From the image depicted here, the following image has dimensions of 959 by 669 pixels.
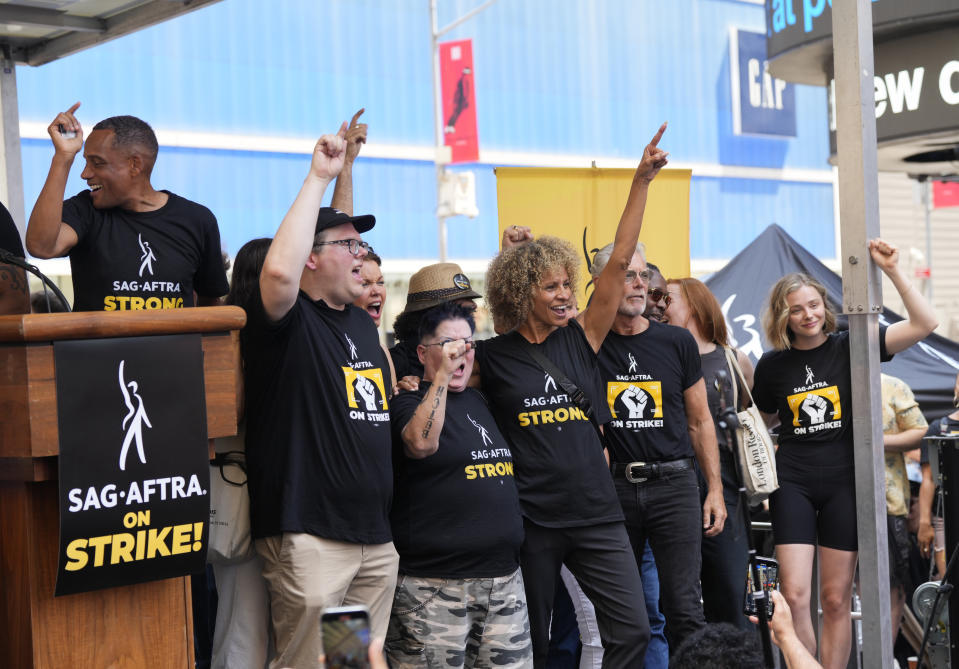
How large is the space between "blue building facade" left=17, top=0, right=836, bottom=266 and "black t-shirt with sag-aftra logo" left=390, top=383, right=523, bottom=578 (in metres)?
14.2

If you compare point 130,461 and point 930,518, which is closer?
point 130,461

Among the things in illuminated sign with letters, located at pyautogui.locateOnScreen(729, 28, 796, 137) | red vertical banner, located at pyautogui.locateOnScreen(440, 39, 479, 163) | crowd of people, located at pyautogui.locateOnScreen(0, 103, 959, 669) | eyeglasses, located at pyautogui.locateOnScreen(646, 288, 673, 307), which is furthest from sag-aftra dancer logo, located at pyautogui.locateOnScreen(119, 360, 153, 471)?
illuminated sign with letters, located at pyautogui.locateOnScreen(729, 28, 796, 137)

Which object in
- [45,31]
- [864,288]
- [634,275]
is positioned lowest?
[864,288]

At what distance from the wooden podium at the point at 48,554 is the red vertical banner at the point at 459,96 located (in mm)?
17192

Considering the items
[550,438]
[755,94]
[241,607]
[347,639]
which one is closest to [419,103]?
[755,94]

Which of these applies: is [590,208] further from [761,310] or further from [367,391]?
[367,391]

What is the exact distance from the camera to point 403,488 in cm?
401

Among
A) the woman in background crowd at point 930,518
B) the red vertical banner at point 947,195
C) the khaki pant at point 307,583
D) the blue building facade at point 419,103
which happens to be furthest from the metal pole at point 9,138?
the red vertical banner at point 947,195

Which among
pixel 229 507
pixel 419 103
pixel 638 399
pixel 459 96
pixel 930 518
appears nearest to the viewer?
pixel 229 507

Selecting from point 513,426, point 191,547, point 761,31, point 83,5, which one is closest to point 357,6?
point 761,31

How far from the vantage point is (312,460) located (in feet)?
11.4

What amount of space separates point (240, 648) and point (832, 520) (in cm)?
286

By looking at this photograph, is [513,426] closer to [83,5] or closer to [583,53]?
[83,5]

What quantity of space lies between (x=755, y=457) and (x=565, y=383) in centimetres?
133
